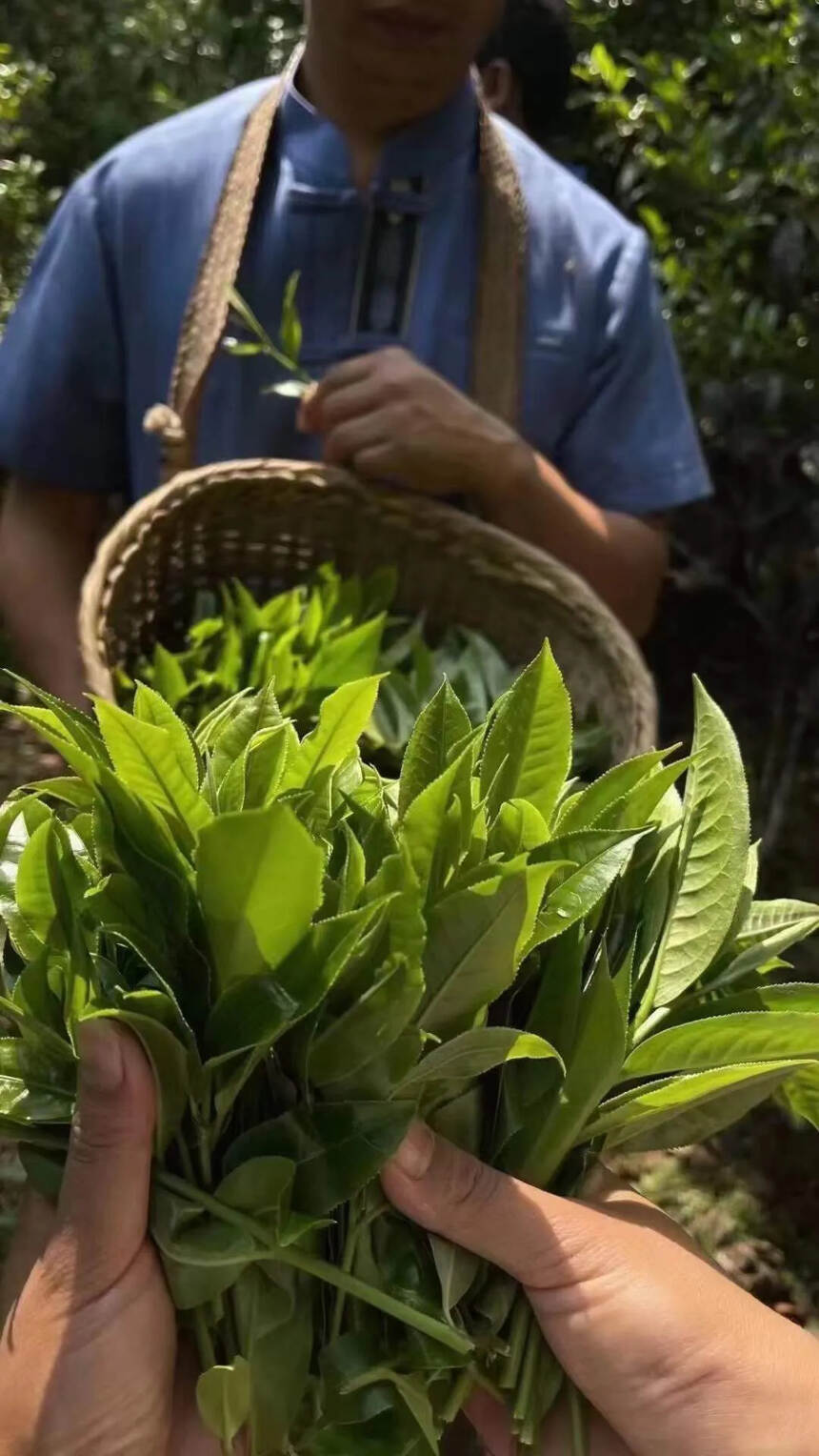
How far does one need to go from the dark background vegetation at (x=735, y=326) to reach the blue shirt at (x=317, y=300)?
0.49 metres

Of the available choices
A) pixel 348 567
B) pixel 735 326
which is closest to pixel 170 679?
pixel 348 567

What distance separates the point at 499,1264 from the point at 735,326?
158cm

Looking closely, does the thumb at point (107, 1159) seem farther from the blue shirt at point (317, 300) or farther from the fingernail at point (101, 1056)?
the blue shirt at point (317, 300)

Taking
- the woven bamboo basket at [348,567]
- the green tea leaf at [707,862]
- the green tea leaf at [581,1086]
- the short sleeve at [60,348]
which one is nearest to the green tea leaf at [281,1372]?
the green tea leaf at [581,1086]

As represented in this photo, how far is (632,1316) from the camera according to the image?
0.53 meters

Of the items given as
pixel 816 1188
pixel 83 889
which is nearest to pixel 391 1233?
pixel 83 889

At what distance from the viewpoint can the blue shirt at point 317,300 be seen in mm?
1141

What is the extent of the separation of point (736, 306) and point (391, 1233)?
63.5 inches

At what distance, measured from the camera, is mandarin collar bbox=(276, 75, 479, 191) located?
111 centimetres

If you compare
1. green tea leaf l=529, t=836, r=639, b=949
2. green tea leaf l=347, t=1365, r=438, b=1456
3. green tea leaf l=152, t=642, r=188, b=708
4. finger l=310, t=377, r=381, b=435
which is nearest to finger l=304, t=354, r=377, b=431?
finger l=310, t=377, r=381, b=435

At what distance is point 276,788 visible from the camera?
19.0 inches

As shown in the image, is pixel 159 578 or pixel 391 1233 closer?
pixel 391 1233

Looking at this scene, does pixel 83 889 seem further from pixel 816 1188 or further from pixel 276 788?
pixel 816 1188

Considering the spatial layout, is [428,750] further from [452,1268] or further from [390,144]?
[390,144]
